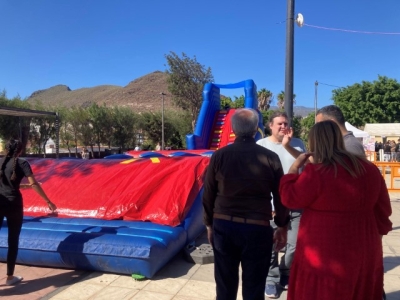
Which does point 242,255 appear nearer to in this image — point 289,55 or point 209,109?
point 289,55

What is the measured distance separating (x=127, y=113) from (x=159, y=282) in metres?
33.7

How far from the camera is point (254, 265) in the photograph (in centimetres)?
246

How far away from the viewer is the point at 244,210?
246 centimetres

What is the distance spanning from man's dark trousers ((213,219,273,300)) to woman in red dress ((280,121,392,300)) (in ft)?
1.09

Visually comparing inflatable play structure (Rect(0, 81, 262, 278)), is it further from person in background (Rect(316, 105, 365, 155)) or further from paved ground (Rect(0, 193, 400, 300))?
person in background (Rect(316, 105, 365, 155))

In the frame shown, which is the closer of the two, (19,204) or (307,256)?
(307,256)

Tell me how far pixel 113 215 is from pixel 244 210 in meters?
2.92

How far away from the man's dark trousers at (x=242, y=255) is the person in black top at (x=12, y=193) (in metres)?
2.22

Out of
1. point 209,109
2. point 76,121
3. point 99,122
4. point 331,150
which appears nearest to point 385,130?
point 209,109

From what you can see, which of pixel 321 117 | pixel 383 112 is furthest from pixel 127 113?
pixel 321 117

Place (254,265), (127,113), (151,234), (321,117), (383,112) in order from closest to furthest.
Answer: (254,265)
(321,117)
(151,234)
(383,112)
(127,113)

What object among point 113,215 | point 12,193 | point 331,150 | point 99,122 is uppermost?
point 99,122

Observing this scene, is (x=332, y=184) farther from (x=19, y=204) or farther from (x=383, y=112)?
(x=383, y=112)

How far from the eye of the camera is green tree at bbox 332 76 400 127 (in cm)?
3334
